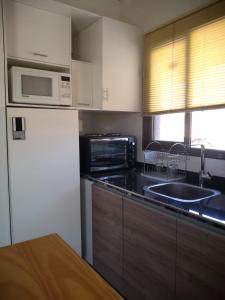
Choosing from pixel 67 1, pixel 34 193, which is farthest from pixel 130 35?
pixel 34 193

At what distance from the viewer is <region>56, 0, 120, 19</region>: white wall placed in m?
2.28

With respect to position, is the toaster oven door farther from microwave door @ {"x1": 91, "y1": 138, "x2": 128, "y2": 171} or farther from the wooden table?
the wooden table

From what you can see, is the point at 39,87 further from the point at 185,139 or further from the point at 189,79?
the point at 185,139

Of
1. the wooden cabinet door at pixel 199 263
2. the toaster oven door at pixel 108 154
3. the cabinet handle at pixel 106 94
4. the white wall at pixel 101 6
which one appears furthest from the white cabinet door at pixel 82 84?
the wooden cabinet door at pixel 199 263

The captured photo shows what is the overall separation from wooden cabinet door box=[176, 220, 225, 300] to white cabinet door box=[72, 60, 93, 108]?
52.6 inches

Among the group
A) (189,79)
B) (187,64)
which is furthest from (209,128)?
(187,64)

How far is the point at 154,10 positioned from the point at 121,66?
588mm

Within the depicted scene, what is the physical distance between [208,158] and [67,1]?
6.10 feet

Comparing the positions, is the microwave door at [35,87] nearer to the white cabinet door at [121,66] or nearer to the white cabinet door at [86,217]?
the white cabinet door at [121,66]

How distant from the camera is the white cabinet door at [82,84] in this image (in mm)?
2043

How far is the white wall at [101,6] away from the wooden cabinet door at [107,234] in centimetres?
170

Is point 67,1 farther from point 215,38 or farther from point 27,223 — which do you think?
point 27,223

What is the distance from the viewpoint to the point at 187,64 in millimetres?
1873

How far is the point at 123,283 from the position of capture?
1651 mm
